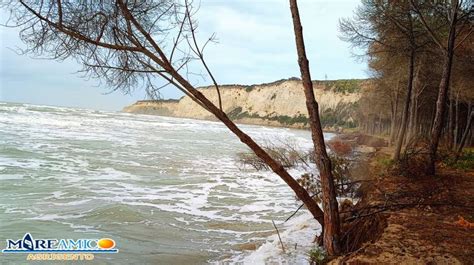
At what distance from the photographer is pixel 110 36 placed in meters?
4.86

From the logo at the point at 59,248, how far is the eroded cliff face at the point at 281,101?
232ft

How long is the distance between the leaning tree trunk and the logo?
338 cm

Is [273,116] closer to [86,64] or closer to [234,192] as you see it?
[234,192]

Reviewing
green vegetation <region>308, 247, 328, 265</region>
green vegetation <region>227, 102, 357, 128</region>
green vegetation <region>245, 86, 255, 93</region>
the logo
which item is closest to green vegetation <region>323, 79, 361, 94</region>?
green vegetation <region>227, 102, 357, 128</region>

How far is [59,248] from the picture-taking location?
5586 millimetres

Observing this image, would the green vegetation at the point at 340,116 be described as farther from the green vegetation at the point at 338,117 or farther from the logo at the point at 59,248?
the logo at the point at 59,248

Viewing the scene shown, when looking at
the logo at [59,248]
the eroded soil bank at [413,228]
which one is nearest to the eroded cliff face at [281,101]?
the eroded soil bank at [413,228]

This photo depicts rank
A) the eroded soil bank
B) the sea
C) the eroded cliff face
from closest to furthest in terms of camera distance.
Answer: the eroded soil bank → the sea → the eroded cliff face

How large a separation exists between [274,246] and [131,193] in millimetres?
4980

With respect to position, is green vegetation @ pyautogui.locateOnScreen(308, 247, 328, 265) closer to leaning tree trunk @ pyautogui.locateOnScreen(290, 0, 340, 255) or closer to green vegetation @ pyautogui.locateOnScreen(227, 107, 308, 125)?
leaning tree trunk @ pyautogui.locateOnScreen(290, 0, 340, 255)

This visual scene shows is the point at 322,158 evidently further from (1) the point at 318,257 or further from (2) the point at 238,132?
(1) the point at 318,257

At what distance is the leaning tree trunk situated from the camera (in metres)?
4.57

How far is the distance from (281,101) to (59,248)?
94438mm

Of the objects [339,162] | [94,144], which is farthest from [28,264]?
[94,144]
